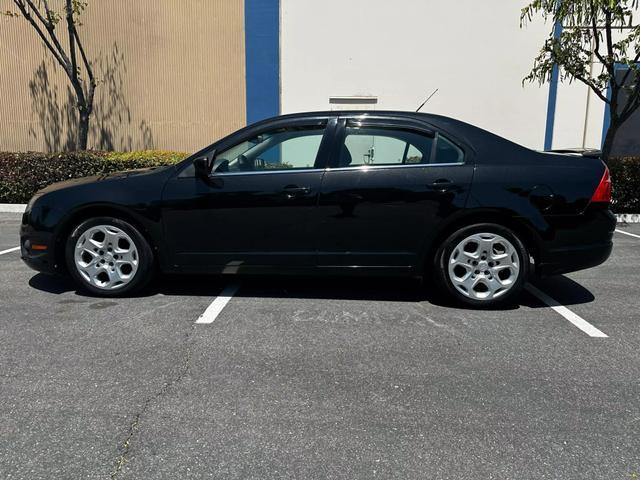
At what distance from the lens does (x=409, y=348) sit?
347 centimetres

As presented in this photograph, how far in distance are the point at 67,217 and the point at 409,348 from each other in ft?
10.1

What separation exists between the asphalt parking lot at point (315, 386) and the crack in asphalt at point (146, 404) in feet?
0.03

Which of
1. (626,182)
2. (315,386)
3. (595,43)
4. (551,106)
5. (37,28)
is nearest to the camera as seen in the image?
(315,386)

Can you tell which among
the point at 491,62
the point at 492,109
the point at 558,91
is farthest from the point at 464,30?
the point at 558,91

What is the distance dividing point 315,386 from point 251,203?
1794 millimetres

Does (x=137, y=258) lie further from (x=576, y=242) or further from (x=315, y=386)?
(x=576, y=242)

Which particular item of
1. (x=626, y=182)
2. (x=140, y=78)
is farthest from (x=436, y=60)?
(x=140, y=78)

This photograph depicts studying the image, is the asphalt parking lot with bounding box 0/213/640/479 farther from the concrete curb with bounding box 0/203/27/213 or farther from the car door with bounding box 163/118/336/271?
the concrete curb with bounding box 0/203/27/213

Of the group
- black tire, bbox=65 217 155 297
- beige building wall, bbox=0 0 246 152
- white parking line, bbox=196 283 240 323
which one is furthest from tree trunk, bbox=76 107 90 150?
white parking line, bbox=196 283 240 323

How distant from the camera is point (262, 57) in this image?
11273 millimetres

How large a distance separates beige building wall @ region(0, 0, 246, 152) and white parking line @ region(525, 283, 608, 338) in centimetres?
849

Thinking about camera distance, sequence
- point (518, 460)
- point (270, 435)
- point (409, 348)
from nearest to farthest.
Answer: point (518, 460)
point (270, 435)
point (409, 348)

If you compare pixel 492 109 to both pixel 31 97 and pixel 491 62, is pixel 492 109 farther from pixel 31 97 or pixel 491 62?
pixel 31 97

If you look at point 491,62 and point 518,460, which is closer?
point 518,460
